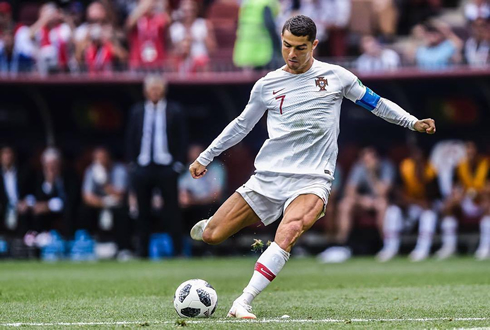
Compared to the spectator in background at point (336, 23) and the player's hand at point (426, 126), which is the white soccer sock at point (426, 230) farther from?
the player's hand at point (426, 126)

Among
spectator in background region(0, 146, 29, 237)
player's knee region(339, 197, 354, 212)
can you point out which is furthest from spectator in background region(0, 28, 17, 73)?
player's knee region(339, 197, 354, 212)

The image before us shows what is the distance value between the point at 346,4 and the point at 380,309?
11.6m

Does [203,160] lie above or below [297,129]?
below

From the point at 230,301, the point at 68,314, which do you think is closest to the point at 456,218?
the point at 230,301

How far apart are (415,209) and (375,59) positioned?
8.90 feet

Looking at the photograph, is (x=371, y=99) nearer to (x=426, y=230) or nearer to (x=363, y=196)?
(x=426, y=230)

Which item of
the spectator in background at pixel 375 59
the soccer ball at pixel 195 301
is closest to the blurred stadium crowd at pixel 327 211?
the spectator in background at pixel 375 59

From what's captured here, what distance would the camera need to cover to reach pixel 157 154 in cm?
1477

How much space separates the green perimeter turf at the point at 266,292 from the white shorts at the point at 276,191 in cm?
78

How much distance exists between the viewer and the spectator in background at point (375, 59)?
16359 mm

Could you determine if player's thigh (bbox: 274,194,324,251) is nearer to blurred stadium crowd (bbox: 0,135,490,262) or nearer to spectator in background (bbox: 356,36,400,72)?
blurred stadium crowd (bbox: 0,135,490,262)

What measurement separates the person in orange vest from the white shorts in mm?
9187

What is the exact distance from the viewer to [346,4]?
18047mm

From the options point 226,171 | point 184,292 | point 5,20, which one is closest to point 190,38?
point 226,171
